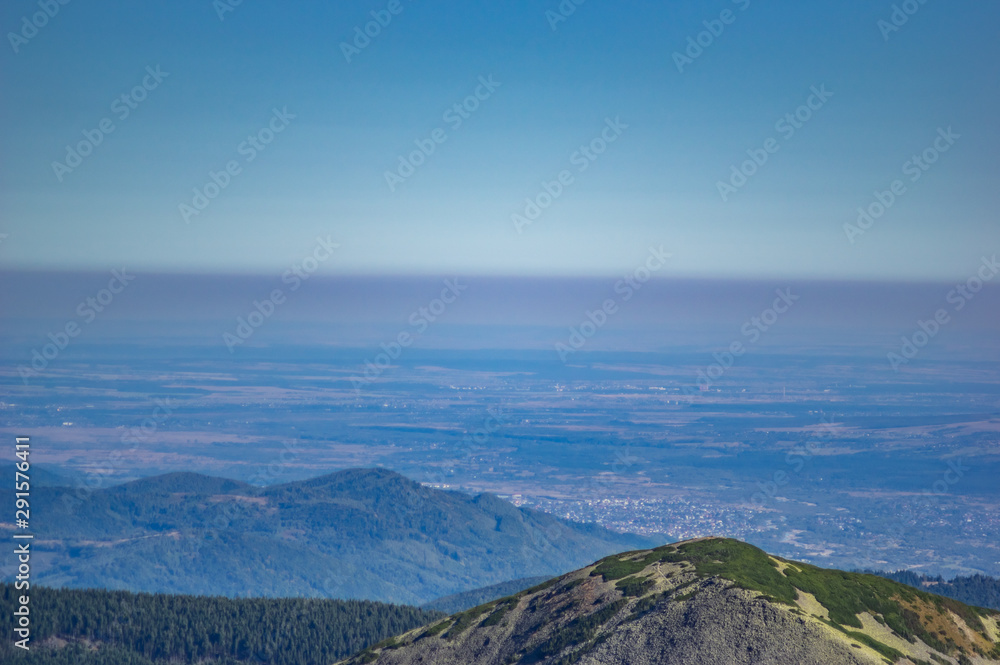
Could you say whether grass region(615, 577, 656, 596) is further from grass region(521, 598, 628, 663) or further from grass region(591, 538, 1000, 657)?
grass region(521, 598, 628, 663)

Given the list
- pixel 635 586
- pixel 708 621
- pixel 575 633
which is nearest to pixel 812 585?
pixel 708 621

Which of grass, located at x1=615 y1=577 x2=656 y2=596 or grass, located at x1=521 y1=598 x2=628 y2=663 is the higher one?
grass, located at x1=615 y1=577 x2=656 y2=596

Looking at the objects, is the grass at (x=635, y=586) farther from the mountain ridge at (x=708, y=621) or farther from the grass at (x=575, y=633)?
the grass at (x=575, y=633)

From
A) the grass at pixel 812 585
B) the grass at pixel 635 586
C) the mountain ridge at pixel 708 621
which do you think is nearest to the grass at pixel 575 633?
the mountain ridge at pixel 708 621

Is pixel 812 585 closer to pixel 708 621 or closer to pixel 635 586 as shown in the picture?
pixel 708 621

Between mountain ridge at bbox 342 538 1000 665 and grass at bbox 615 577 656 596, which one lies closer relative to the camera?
mountain ridge at bbox 342 538 1000 665

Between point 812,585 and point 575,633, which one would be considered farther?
point 812,585

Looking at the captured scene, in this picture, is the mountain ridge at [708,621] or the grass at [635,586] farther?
the grass at [635,586]

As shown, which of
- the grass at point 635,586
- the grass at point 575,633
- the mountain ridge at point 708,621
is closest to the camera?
the mountain ridge at point 708,621

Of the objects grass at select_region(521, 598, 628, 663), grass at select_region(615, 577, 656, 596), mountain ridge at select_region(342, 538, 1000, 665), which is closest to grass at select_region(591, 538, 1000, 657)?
grass at select_region(615, 577, 656, 596)

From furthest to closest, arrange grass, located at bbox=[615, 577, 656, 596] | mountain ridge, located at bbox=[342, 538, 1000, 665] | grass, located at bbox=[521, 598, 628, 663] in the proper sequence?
grass, located at bbox=[615, 577, 656, 596], grass, located at bbox=[521, 598, 628, 663], mountain ridge, located at bbox=[342, 538, 1000, 665]

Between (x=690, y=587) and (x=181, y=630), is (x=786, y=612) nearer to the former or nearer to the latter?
(x=690, y=587)

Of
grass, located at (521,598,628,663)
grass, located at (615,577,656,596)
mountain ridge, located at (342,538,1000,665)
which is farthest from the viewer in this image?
grass, located at (615,577,656,596)
